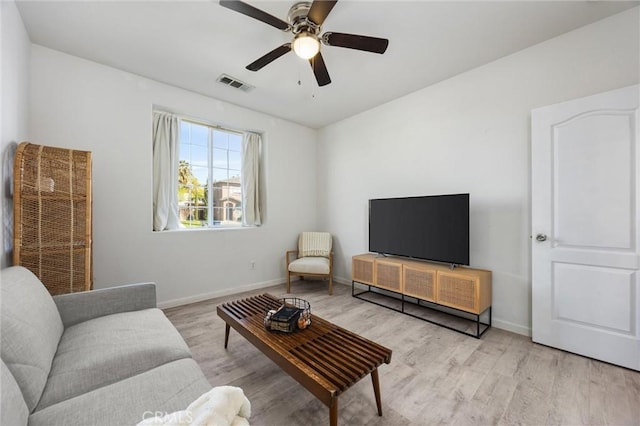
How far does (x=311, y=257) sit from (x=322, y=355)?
2686mm

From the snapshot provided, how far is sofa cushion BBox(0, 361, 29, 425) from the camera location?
2.49 feet

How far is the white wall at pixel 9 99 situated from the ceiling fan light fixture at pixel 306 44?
197 centimetres

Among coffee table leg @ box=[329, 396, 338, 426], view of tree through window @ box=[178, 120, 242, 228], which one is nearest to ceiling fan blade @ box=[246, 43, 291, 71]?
view of tree through window @ box=[178, 120, 242, 228]

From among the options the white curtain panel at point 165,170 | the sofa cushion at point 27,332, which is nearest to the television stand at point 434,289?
the white curtain panel at point 165,170

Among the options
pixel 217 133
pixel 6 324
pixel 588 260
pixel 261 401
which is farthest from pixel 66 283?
pixel 588 260

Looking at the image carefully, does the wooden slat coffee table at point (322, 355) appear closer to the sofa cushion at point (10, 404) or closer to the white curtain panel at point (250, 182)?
the sofa cushion at point (10, 404)

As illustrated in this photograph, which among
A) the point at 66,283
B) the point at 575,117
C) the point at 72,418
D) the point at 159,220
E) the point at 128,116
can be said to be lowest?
the point at 72,418

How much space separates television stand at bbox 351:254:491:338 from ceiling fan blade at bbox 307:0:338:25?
8.36ft

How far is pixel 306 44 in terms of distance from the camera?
190 centimetres

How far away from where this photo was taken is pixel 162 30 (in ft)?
7.34

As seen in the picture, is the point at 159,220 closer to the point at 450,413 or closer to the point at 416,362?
the point at 416,362

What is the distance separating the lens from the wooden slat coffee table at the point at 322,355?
1268mm

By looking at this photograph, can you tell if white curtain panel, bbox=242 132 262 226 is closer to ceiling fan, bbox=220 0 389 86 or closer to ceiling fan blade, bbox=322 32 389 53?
ceiling fan, bbox=220 0 389 86

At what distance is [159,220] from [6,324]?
2.29 meters
